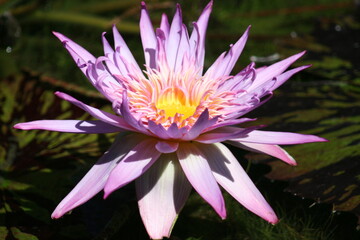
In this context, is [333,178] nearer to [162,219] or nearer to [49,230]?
[162,219]

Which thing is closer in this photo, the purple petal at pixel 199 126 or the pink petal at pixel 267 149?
the purple petal at pixel 199 126

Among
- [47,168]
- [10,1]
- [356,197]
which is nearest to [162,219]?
[356,197]

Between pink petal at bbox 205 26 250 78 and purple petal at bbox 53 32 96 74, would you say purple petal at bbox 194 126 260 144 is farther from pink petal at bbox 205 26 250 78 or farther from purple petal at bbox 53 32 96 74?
purple petal at bbox 53 32 96 74

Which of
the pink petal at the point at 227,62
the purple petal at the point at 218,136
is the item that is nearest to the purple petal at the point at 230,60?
the pink petal at the point at 227,62

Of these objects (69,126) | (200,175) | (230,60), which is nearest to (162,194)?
(200,175)

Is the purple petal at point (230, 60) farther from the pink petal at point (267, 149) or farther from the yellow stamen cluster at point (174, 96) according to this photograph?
the pink petal at point (267, 149)
